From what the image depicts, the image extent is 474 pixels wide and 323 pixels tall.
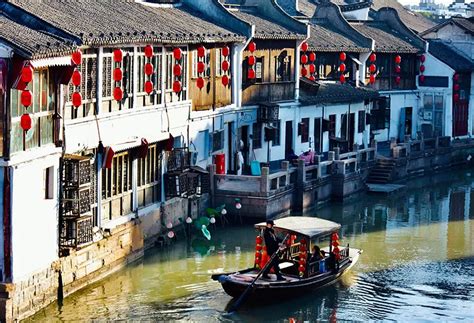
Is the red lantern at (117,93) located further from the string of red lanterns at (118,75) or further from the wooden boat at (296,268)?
the wooden boat at (296,268)

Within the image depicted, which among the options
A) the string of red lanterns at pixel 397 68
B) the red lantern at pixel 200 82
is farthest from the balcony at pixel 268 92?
the string of red lanterns at pixel 397 68

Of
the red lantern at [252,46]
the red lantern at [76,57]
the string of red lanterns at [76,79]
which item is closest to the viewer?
the red lantern at [76,57]

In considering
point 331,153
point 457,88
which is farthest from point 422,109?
point 331,153

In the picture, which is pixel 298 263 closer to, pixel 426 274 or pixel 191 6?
pixel 426 274

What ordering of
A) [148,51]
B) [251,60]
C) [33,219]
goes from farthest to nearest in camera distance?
1. [251,60]
2. [148,51]
3. [33,219]

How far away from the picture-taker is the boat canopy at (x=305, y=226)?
32781 mm

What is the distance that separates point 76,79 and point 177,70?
9430 mm

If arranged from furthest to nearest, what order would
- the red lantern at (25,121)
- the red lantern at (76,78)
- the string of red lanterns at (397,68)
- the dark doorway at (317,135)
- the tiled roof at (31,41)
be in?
the string of red lanterns at (397,68), the dark doorway at (317,135), the red lantern at (76,78), the red lantern at (25,121), the tiled roof at (31,41)

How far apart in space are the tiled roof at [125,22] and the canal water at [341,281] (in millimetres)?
7041

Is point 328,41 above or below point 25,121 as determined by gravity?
above

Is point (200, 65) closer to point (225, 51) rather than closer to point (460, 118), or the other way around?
point (225, 51)

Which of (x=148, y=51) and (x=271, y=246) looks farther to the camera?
(x=148, y=51)

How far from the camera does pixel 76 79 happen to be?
103 ft

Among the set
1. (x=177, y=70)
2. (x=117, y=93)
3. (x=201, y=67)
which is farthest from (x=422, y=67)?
(x=117, y=93)
